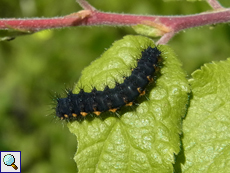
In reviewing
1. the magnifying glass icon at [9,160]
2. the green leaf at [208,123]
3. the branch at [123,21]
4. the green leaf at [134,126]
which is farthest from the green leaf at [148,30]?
the magnifying glass icon at [9,160]

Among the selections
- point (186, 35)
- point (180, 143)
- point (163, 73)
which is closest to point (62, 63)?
point (186, 35)

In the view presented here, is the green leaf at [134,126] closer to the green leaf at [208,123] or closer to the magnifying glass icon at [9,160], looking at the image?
the green leaf at [208,123]

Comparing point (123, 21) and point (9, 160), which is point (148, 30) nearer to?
point (123, 21)

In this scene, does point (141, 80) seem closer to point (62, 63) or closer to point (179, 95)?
point (179, 95)

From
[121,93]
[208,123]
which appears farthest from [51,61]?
[208,123]

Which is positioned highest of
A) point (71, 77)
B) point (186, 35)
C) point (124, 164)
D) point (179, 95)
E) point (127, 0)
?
point (127, 0)

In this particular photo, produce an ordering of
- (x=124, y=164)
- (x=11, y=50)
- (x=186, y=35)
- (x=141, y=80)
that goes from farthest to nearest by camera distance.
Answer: (x=11, y=50), (x=186, y=35), (x=141, y=80), (x=124, y=164)
